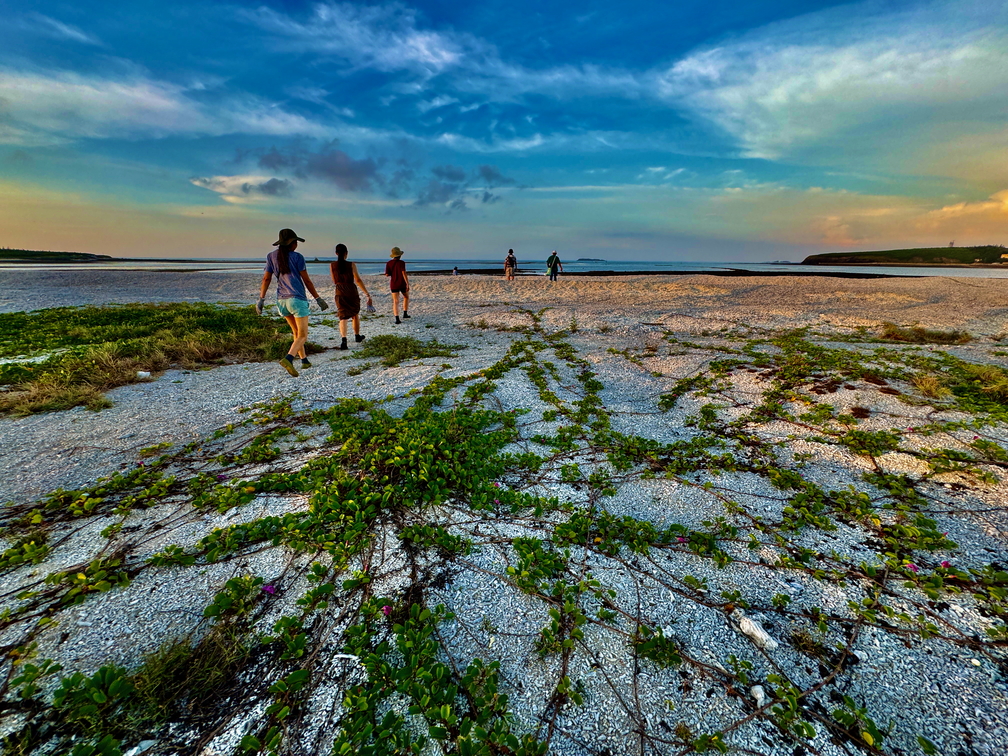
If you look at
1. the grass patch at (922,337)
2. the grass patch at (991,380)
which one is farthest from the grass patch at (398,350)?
the grass patch at (922,337)

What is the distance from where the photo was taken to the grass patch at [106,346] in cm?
691

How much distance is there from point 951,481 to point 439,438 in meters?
5.84

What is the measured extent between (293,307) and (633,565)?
7.99 metres

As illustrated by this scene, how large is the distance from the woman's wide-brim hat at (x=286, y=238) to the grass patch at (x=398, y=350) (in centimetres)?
320

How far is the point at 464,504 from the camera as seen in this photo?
4336mm

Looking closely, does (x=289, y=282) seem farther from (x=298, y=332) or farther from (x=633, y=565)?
(x=633, y=565)

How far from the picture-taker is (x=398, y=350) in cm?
1067

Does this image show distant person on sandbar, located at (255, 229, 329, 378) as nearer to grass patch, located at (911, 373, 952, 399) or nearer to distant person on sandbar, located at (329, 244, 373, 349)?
distant person on sandbar, located at (329, 244, 373, 349)

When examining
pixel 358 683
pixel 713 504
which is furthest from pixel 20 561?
pixel 713 504

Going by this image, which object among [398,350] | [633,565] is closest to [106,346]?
[398,350]

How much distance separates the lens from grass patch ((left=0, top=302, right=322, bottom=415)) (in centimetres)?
691

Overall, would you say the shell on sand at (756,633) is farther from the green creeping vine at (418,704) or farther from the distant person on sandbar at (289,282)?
the distant person on sandbar at (289,282)

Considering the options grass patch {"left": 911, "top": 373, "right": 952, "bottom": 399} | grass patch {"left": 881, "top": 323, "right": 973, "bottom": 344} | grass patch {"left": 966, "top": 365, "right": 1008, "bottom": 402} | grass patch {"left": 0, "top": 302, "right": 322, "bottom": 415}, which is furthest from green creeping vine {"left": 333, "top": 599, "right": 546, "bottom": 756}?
grass patch {"left": 881, "top": 323, "right": 973, "bottom": 344}

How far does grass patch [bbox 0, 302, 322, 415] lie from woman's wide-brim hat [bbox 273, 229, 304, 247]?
11.3ft
